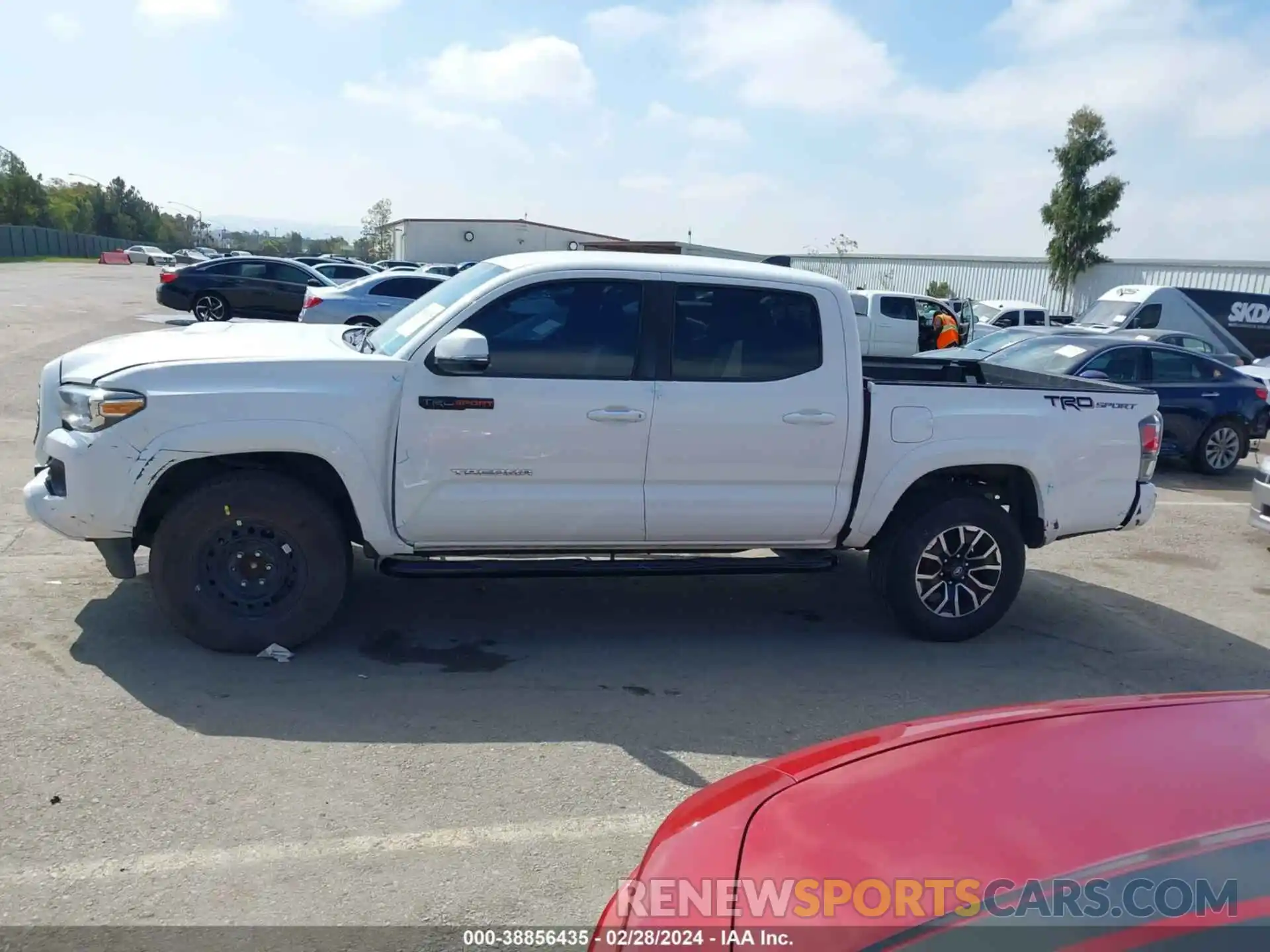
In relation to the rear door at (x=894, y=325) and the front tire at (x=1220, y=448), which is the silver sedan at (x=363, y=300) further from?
the front tire at (x=1220, y=448)

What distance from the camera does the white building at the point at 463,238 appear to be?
69.8 meters

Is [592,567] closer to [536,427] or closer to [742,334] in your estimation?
[536,427]

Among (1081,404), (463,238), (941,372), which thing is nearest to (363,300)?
(941,372)

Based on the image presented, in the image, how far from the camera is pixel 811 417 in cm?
560

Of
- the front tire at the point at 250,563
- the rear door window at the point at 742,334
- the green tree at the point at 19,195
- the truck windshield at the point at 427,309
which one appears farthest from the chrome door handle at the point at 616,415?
the green tree at the point at 19,195

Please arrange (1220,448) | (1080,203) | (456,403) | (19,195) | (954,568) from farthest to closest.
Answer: (19,195)
(1080,203)
(1220,448)
(954,568)
(456,403)

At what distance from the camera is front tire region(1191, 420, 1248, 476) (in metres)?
12.4

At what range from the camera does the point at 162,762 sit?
4168 millimetres

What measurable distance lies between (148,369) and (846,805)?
402 cm

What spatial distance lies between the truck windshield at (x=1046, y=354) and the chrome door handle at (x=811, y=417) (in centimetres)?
682

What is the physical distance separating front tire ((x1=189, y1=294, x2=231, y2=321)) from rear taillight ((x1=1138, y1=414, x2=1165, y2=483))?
63.6 feet

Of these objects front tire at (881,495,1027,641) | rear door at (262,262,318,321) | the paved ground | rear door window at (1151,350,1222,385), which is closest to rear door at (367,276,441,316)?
rear door at (262,262,318,321)

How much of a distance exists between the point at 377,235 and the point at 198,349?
320ft

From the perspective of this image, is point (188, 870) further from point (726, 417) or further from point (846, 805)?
point (726, 417)
